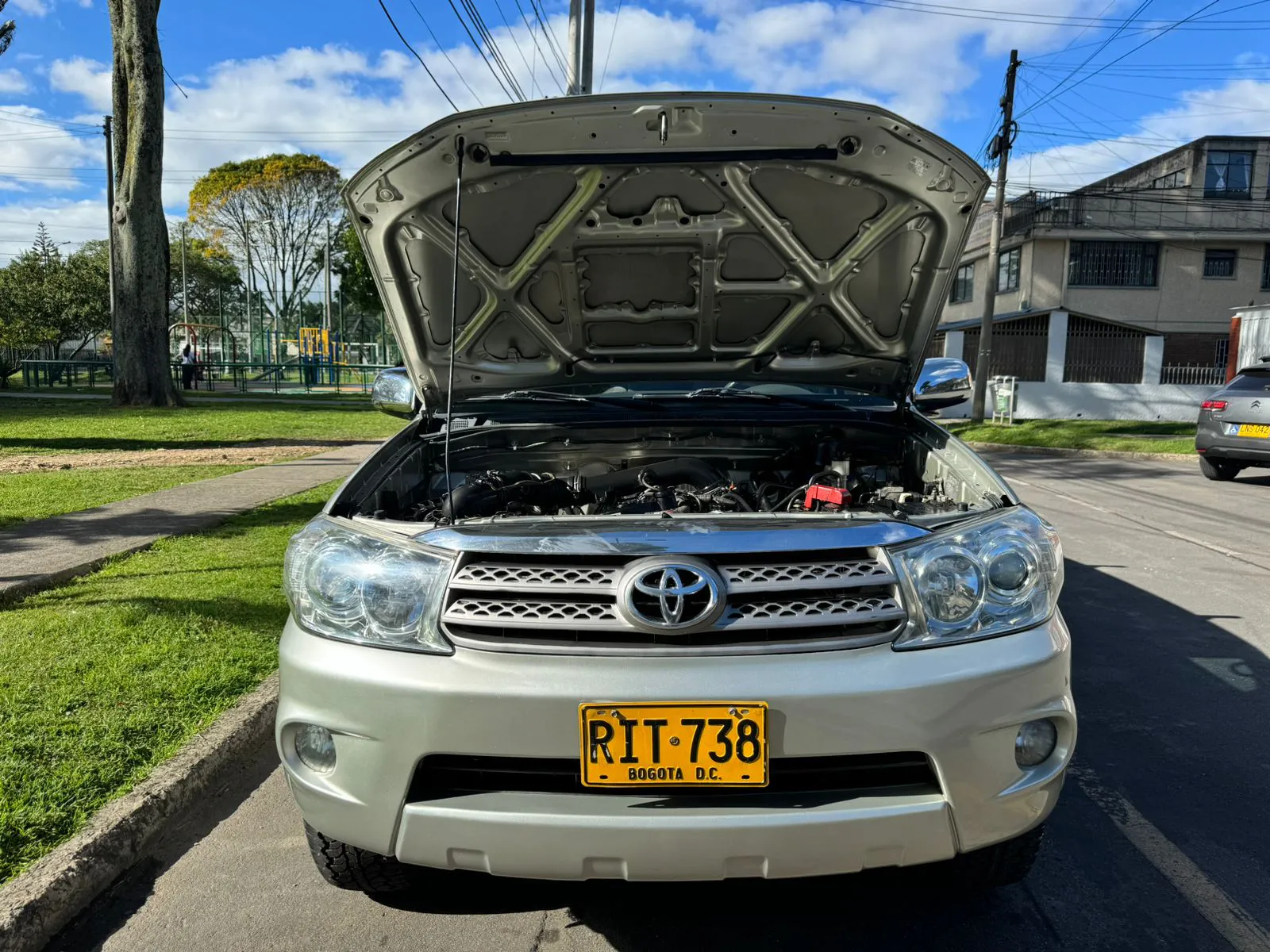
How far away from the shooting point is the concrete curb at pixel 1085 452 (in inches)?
538

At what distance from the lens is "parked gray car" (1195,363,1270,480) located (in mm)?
9750

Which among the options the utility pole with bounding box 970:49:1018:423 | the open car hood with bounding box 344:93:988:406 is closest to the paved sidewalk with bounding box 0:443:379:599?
the open car hood with bounding box 344:93:988:406

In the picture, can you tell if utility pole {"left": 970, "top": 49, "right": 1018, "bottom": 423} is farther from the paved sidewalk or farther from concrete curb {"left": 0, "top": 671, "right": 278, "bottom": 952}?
concrete curb {"left": 0, "top": 671, "right": 278, "bottom": 952}

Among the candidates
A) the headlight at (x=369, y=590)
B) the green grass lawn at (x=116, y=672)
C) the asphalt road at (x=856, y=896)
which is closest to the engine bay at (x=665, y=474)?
the headlight at (x=369, y=590)

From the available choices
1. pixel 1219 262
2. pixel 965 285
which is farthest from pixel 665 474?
pixel 965 285

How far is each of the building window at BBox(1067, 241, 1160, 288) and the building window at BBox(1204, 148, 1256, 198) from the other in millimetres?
2773

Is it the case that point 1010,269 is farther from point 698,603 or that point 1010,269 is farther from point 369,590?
point 369,590

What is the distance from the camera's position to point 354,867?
7.02 ft

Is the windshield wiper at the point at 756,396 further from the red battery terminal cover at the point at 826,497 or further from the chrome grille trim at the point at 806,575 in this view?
the chrome grille trim at the point at 806,575

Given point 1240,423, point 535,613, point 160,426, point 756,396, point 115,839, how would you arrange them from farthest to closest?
point 160,426 → point 1240,423 → point 756,396 → point 115,839 → point 535,613

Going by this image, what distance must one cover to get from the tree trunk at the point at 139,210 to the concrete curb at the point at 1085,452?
15.0 m

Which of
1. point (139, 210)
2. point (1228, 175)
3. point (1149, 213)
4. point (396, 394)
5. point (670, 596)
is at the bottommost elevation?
point (670, 596)

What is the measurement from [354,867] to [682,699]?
3.21 ft

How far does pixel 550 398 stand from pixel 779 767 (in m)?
1.93
